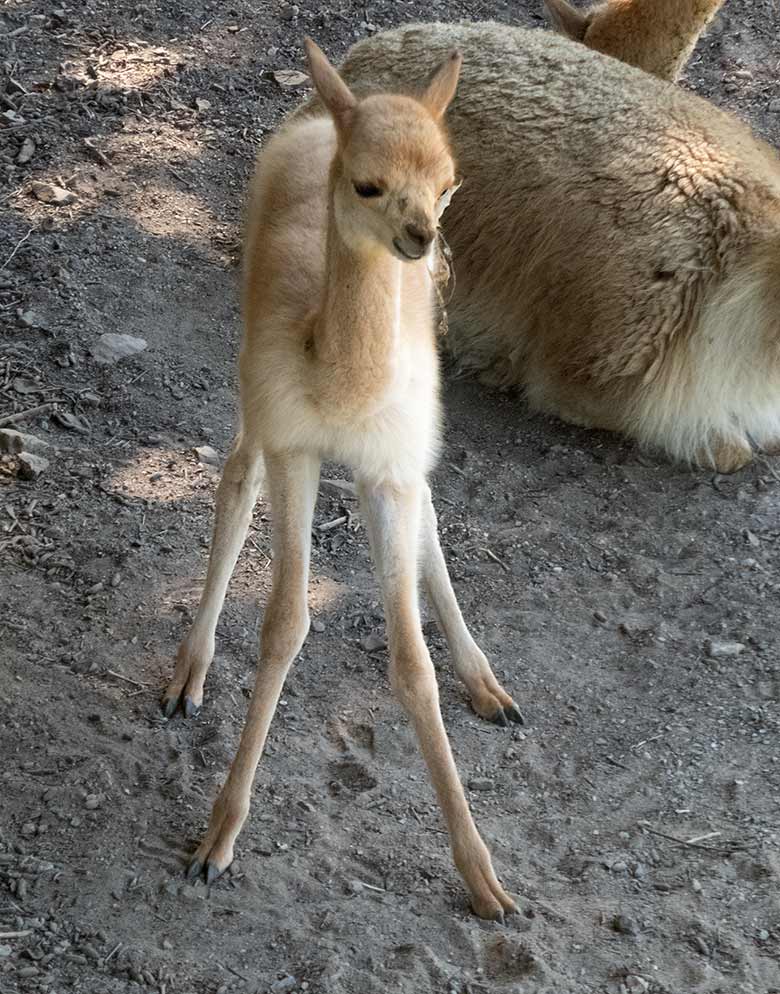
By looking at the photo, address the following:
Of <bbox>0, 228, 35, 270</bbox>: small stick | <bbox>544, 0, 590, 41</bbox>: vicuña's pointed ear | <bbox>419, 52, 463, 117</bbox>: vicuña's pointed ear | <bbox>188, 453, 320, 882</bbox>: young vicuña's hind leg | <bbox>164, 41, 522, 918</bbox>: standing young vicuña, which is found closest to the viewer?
<bbox>164, 41, 522, 918</bbox>: standing young vicuña

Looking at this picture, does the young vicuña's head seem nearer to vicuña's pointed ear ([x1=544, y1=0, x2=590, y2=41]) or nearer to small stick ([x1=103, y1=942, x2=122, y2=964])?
small stick ([x1=103, y1=942, x2=122, y2=964])

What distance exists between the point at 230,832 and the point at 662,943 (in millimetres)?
1244

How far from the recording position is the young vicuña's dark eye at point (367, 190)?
3172mm

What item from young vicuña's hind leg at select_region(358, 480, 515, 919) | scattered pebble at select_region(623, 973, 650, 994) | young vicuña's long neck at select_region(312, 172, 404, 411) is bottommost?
scattered pebble at select_region(623, 973, 650, 994)

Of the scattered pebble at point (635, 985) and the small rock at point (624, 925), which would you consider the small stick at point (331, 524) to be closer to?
the small rock at point (624, 925)

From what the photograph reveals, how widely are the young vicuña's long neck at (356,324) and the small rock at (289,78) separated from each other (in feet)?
16.3

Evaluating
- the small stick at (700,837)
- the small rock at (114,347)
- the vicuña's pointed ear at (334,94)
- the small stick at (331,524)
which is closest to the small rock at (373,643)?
the small stick at (331,524)

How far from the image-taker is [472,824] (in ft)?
12.8

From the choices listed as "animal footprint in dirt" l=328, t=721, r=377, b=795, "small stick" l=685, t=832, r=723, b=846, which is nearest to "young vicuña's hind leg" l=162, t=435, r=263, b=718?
"animal footprint in dirt" l=328, t=721, r=377, b=795

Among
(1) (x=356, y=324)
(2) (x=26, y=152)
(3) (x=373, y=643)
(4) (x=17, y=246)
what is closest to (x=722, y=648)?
(3) (x=373, y=643)

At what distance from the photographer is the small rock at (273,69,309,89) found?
8.19 metres

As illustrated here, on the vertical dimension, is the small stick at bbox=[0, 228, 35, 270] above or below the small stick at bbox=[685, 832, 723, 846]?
below

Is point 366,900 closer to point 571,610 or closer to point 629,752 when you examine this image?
point 629,752

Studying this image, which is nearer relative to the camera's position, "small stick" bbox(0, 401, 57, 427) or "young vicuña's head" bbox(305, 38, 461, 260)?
"young vicuña's head" bbox(305, 38, 461, 260)
